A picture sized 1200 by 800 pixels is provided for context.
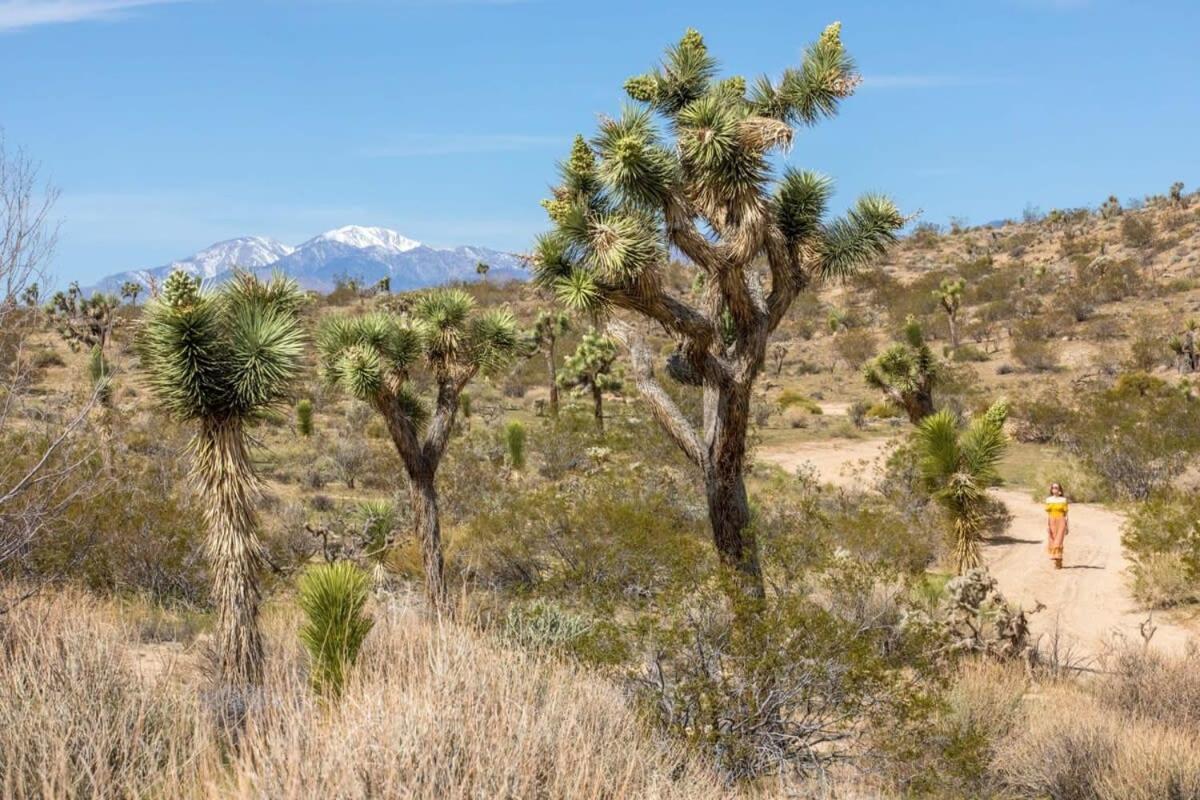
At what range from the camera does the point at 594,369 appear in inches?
1107

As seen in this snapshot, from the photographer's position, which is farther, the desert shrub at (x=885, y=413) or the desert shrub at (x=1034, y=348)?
the desert shrub at (x=1034, y=348)

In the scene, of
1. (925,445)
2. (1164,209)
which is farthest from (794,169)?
(1164,209)

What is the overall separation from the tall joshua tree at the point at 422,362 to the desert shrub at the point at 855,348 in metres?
32.7

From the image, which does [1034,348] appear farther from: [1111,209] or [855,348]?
[1111,209]

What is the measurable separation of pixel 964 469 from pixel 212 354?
31.4 ft

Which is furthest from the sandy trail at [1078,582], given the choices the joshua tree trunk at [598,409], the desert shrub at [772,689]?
the joshua tree trunk at [598,409]

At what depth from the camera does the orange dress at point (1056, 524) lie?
15.2 meters

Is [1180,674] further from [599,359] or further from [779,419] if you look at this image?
[779,419]

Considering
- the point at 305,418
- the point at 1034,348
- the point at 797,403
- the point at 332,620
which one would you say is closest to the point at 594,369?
the point at 305,418

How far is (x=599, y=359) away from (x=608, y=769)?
23484 millimetres

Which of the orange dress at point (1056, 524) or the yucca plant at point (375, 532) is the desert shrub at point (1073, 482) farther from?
the yucca plant at point (375, 532)

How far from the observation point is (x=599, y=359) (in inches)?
1094

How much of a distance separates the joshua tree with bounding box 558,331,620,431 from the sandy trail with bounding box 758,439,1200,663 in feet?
26.0

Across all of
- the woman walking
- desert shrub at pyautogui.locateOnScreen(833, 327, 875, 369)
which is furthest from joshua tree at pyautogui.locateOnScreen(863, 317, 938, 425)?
desert shrub at pyautogui.locateOnScreen(833, 327, 875, 369)
